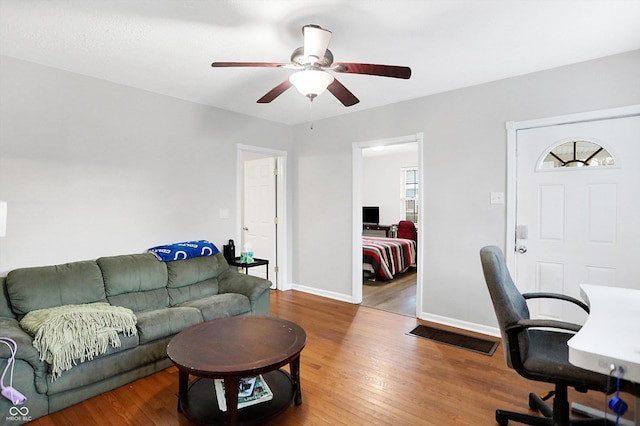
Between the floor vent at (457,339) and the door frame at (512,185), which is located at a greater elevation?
the door frame at (512,185)

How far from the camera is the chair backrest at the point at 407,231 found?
22.2ft

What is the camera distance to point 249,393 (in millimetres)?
2053

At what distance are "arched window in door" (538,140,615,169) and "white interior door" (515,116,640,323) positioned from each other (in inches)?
0.8

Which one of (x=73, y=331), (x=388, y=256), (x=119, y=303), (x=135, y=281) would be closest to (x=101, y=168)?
(x=135, y=281)

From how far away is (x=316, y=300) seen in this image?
Answer: 4.55 m

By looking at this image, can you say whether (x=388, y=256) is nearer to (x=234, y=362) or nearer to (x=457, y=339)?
(x=457, y=339)

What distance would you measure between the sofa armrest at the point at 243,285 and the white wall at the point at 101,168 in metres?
0.73

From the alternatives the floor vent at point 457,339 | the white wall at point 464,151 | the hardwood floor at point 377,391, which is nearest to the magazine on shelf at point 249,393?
the hardwood floor at point 377,391

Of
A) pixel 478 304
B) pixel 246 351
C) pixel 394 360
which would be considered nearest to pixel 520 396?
pixel 394 360

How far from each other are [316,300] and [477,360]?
88.0 inches

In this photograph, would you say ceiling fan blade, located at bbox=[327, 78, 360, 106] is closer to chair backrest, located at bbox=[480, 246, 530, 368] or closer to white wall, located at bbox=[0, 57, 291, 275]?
chair backrest, located at bbox=[480, 246, 530, 368]

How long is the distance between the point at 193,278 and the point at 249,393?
1.65m

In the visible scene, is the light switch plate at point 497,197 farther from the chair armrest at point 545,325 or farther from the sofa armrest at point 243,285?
the sofa armrest at point 243,285

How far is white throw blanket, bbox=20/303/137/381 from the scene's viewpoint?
204 cm
